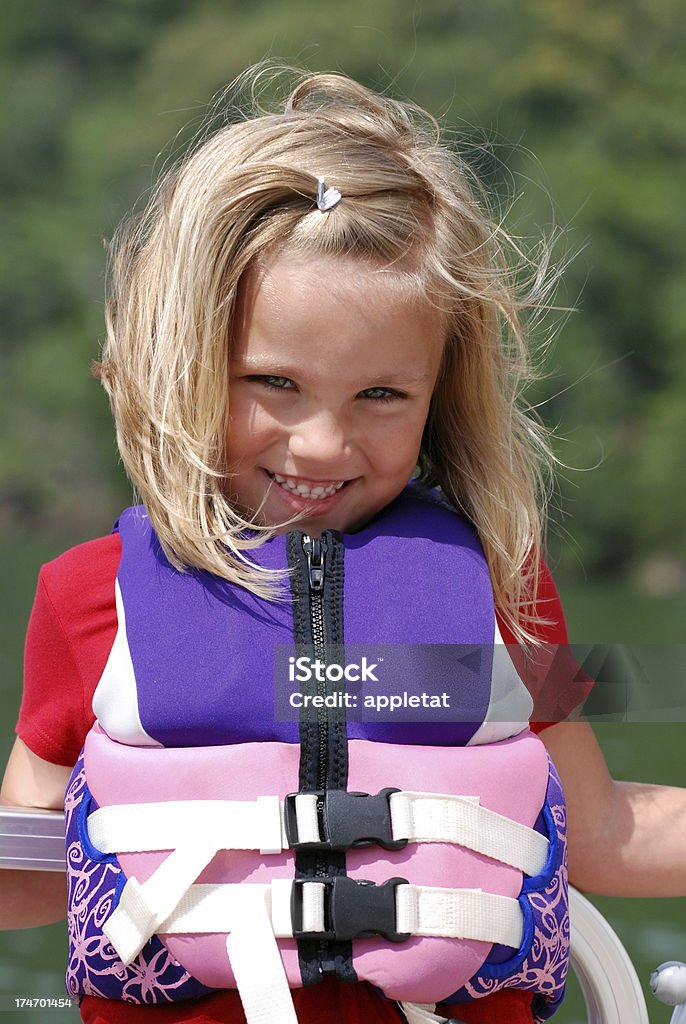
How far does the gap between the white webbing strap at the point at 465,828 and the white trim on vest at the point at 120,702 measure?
232mm

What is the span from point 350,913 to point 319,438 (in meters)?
0.43

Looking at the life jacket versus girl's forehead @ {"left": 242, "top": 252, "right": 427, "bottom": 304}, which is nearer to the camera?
the life jacket

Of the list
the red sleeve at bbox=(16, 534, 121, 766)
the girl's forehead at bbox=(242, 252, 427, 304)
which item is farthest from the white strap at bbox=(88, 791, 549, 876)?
the girl's forehead at bbox=(242, 252, 427, 304)

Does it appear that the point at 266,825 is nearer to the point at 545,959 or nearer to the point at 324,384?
the point at 545,959

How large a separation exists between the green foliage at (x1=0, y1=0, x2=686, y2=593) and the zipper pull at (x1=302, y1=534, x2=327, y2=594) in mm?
10042

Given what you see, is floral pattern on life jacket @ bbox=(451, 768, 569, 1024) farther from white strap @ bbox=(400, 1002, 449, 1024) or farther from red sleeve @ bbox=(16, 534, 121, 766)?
red sleeve @ bbox=(16, 534, 121, 766)

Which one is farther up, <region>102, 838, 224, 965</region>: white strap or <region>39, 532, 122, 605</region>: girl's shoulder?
<region>39, 532, 122, 605</region>: girl's shoulder

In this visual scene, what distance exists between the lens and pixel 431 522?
4.64 ft

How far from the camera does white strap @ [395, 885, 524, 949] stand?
119 centimetres

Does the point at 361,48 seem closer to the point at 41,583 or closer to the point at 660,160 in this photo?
the point at 660,160

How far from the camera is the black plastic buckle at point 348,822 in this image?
120 centimetres

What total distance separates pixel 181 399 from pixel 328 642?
0.27 meters

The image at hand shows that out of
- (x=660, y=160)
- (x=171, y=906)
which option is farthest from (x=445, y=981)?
(x=660, y=160)

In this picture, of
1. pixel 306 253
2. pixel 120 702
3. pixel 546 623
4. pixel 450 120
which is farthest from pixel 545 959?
pixel 450 120
